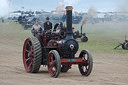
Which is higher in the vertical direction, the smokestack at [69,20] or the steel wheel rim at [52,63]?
the smokestack at [69,20]

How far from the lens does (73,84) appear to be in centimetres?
897

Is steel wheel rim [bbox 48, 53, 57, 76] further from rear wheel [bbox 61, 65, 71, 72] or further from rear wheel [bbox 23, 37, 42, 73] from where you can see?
rear wheel [bbox 61, 65, 71, 72]

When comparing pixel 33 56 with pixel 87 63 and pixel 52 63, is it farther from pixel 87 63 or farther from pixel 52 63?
pixel 87 63

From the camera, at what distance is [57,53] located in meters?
10.1

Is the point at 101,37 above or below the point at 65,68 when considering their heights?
below

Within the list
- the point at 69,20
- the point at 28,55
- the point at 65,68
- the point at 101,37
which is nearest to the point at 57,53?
the point at 69,20

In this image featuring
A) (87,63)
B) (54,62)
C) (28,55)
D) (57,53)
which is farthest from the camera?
(28,55)

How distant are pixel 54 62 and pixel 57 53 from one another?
352 mm

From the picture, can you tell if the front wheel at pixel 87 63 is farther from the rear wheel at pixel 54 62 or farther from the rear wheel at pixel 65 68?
the rear wheel at pixel 54 62

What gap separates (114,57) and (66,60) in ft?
22.7

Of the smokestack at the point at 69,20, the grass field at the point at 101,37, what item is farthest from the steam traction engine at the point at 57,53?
the grass field at the point at 101,37

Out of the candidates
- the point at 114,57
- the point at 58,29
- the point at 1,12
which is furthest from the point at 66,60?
the point at 1,12

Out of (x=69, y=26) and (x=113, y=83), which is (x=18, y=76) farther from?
(x=113, y=83)

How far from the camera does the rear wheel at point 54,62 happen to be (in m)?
9.98
